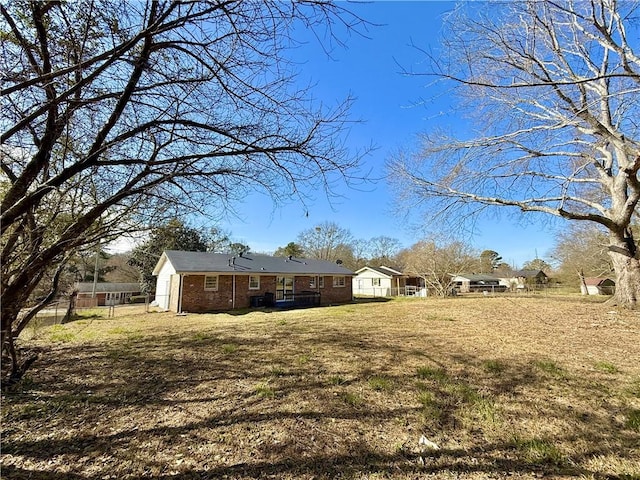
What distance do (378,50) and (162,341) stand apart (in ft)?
24.1

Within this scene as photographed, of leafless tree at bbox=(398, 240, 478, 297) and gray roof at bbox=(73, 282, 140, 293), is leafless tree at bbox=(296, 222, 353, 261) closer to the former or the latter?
leafless tree at bbox=(398, 240, 478, 297)

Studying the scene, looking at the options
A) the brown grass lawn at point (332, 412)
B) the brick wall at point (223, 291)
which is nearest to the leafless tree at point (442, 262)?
the brick wall at point (223, 291)

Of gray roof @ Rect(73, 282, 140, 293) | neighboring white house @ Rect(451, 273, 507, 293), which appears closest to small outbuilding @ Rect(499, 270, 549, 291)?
neighboring white house @ Rect(451, 273, 507, 293)

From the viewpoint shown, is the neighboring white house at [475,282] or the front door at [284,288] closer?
the front door at [284,288]

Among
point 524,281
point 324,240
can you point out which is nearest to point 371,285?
point 324,240

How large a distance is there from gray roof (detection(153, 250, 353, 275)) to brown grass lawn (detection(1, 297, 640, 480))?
10622 millimetres

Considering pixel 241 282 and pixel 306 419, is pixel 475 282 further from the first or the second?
pixel 306 419

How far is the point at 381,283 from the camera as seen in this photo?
3394cm

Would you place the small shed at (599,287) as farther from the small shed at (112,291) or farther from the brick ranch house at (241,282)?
the small shed at (112,291)

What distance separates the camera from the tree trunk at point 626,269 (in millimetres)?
8984

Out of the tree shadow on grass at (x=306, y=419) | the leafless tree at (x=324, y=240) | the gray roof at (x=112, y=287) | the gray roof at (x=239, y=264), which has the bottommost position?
the tree shadow on grass at (x=306, y=419)

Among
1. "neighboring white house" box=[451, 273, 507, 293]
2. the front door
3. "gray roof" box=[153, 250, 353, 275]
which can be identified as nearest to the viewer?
"gray roof" box=[153, 250, 353, 275]

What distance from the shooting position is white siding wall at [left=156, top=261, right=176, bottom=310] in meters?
17.5

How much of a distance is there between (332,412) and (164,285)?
18272 millimetres
